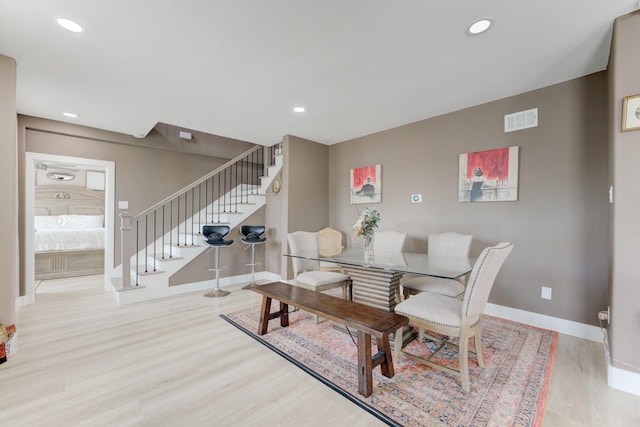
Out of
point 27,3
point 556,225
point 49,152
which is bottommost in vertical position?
point 556,225

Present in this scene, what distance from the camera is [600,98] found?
8.34 ft

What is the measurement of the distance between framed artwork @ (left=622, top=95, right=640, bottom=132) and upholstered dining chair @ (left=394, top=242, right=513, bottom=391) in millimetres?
1124

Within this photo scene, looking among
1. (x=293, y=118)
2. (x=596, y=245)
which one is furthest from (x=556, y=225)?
(x=293, y=118)

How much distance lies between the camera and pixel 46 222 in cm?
613

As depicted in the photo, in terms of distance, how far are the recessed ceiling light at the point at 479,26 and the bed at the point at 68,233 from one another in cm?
700

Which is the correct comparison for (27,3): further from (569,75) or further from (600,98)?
(600,98)

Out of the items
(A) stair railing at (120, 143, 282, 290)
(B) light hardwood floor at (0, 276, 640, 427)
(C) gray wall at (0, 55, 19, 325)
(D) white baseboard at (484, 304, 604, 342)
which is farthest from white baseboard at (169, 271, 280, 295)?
(D) white baseboard at (484, 304, 604, 342)

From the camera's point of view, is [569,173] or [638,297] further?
[569,173]

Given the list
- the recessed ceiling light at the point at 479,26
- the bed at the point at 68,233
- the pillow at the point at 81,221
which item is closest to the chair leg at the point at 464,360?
the recessed ceiling light at the point at 479,26

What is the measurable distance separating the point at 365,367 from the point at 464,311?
763 millimetres

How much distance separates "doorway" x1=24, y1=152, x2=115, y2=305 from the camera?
140 inches

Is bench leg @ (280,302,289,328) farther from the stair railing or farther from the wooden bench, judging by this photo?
the stair railing

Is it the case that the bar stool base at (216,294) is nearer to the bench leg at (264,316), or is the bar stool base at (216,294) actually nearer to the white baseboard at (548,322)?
the bench leg at (264,316)

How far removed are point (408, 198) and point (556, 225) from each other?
171 cm
